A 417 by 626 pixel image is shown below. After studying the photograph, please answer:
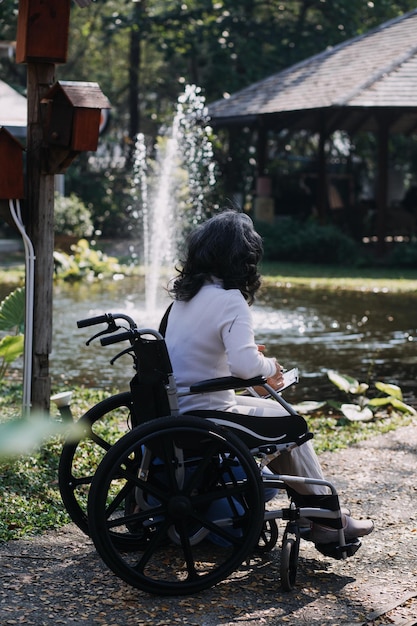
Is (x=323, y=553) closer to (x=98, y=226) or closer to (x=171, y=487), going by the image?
(x=171, y=487)

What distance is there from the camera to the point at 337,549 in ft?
13.6

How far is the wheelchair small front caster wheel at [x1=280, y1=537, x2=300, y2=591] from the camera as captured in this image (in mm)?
3879

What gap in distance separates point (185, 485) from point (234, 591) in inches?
17.5

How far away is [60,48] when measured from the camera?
593 cm

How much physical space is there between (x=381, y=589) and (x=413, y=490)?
1.41 meters

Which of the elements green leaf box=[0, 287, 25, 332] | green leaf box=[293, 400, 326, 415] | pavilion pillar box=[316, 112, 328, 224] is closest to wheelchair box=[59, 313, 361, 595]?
green leaf box=[0, 287, 25, 332]

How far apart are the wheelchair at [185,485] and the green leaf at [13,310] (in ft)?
8.90

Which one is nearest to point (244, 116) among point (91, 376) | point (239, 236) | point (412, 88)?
point (412, 88)

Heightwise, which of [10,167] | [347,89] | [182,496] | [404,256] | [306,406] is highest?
[347,89]

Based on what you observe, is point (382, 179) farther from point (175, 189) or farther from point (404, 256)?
point (175, 189)

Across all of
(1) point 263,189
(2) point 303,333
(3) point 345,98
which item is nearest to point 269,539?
(2) point 303,333

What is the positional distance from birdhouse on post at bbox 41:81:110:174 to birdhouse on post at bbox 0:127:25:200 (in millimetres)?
203

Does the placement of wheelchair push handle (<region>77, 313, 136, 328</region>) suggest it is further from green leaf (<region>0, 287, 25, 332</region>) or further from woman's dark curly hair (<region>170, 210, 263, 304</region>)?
green leaf (<region>0, 287, 25, 332</region>)

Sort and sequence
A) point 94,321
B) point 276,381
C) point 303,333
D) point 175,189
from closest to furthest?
point 94,321
point 276,381
point 303,333
point 175,189
